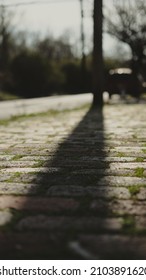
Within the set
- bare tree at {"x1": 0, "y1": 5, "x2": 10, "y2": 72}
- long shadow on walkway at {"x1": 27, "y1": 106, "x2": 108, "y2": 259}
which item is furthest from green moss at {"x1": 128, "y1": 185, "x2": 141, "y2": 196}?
bare tree at {"x1": 0, "y1": 5, "x2": 10, "y2": 72}

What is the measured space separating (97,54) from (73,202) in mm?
10895

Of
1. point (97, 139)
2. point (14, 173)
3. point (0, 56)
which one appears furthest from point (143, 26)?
point (14, 173)

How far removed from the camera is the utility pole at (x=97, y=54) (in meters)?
12.8

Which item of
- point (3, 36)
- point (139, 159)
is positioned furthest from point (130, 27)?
point (139, 159)

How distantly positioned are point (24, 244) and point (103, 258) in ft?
1.34

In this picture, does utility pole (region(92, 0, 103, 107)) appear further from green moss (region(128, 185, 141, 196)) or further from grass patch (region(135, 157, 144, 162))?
green moss (region(128, 185, 141, 196))

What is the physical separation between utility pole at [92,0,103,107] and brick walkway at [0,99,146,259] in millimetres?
8579

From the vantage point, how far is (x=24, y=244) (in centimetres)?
195

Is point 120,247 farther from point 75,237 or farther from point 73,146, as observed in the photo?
point 73,146

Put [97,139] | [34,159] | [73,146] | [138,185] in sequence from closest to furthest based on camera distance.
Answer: [138,185], [34,159], [73,146], [97,139]

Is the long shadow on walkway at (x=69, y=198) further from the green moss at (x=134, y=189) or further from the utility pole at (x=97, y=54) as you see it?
the utility pole at (x=97, y=54)

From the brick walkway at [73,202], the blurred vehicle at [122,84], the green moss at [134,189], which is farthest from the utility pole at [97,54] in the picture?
the green moss at [134,189]

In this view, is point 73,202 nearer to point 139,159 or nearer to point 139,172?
point 139,172

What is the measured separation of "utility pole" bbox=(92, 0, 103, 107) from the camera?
12.8m
